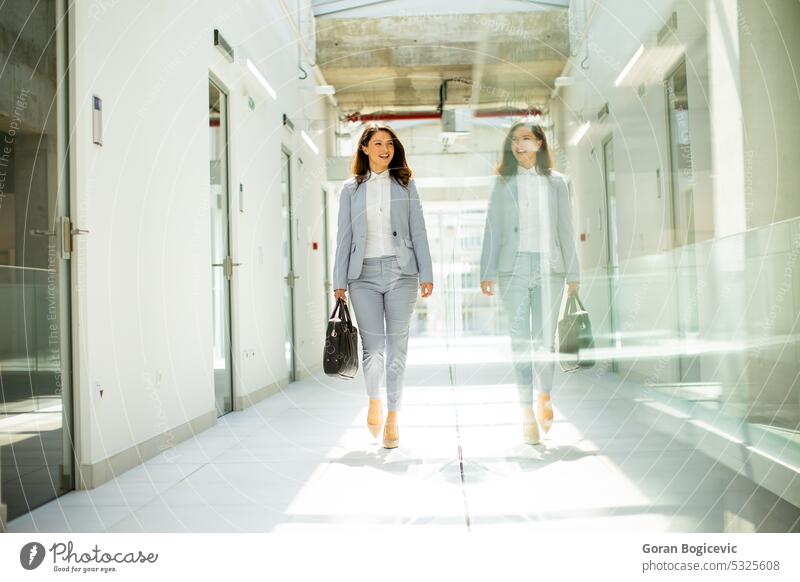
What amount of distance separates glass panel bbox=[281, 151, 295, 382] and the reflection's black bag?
323cm

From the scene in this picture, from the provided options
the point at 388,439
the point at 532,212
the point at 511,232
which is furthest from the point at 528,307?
the point at 388,439

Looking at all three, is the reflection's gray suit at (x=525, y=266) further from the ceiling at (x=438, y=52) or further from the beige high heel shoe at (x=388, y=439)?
the ceiling at (x=438, y=52)

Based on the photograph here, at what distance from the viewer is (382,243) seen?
117 inches

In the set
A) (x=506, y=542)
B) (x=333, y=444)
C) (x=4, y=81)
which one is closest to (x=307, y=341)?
(x=333, y=444)

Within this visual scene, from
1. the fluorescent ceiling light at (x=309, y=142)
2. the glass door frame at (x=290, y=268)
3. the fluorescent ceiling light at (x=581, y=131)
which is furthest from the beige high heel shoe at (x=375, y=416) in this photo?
the fluorescent ceiling light at (x=309, y=142)

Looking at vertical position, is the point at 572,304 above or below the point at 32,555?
above

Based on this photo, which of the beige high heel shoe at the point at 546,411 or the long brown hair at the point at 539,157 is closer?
the long brown hair at the point at 539,157

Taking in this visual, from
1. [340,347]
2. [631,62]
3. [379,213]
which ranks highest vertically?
[631,62]

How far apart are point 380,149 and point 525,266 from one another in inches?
31.8

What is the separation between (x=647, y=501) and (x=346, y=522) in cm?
94

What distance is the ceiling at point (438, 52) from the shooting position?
15.4ft

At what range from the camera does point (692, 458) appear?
9.09ft

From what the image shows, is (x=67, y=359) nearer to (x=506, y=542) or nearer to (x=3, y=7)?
(x=3, y=7)

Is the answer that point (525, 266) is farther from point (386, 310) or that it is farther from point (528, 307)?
point (386, 310)
